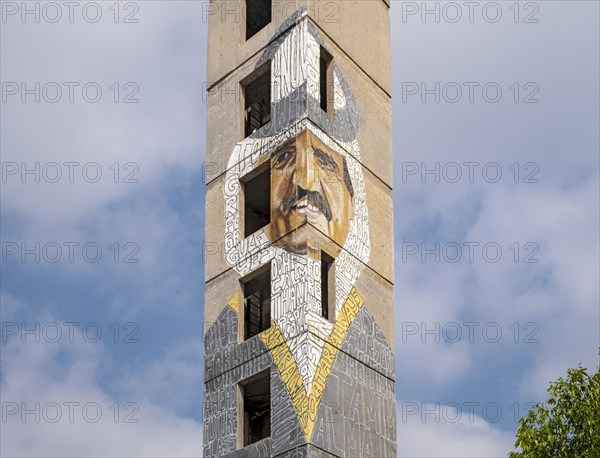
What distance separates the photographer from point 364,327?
34000mm

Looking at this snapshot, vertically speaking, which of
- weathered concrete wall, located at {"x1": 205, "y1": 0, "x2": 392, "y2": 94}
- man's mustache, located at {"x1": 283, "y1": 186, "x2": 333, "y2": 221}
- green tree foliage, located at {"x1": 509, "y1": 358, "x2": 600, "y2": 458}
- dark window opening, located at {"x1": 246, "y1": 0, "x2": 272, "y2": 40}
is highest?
dark window opening, located at {"x1": 246, "y1": 0, "x2": 272, "y2": 40}

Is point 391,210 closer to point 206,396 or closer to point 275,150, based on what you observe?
point 275,150

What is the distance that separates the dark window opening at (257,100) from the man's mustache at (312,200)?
4082 mm

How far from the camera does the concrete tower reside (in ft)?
105

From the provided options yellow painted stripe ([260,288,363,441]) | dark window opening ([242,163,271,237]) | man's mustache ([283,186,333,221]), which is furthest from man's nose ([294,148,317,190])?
yellow painted stripe ([260,288,363,441])

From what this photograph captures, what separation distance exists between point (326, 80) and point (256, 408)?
1064 cm

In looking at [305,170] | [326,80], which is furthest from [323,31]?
[305,170]

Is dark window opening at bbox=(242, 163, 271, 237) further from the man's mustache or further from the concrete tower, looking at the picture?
the man's mustache

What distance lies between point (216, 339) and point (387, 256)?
6095mm

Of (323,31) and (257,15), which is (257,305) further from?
(257,15)

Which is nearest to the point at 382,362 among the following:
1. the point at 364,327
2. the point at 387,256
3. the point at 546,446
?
the point at 364,327

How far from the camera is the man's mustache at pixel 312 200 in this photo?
33469 millimetres

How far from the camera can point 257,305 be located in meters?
35.4

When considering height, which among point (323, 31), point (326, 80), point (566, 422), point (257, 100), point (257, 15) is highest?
point (257, 15)
